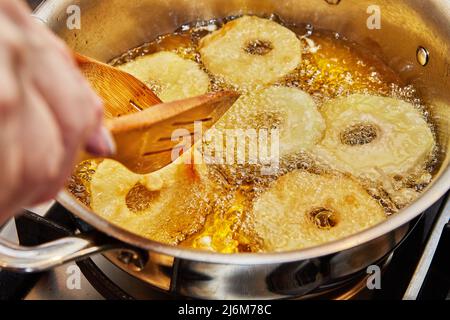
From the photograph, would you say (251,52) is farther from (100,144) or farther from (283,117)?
(100,144)

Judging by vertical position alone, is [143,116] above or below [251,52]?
above

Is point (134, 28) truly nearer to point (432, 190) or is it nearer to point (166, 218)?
point (166, 218)

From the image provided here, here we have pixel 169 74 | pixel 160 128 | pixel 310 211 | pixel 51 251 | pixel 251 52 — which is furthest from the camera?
pixel 251 52

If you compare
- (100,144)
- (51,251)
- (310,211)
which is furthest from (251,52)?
(100,144)

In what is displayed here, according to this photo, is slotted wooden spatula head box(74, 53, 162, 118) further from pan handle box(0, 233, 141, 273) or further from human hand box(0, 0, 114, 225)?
human hand box(0, 0, 114, 225)

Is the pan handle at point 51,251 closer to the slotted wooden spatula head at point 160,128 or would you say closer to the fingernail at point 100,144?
the slotted wooden spatula head at point 160,128

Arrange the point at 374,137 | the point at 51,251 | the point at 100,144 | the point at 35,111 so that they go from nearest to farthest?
the point at 35,111, the point at 100,144, the point at 51,251, the point at 374,137

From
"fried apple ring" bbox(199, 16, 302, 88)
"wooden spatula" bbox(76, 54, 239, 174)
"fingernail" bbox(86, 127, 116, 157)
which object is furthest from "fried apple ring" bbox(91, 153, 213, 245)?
"fingernail" bbox(86, 127, 116, 157)
